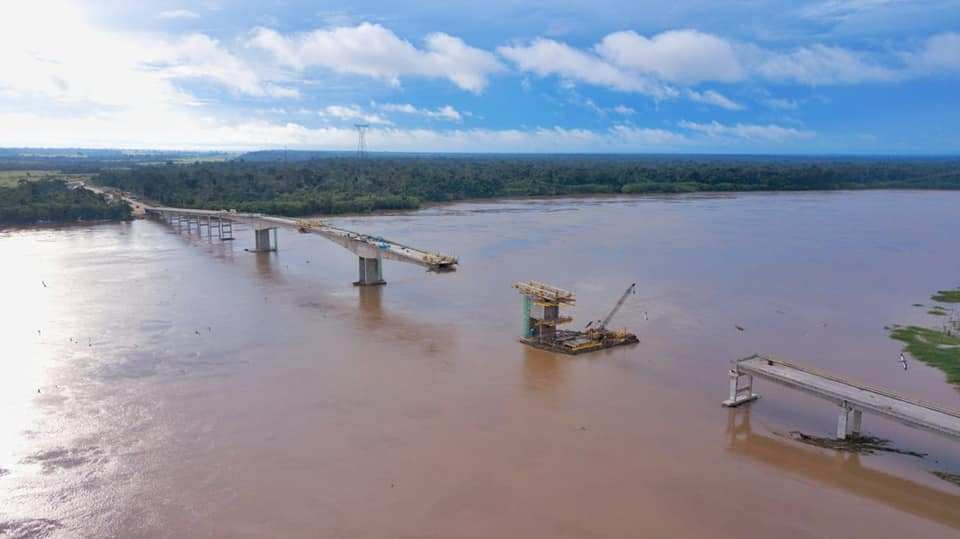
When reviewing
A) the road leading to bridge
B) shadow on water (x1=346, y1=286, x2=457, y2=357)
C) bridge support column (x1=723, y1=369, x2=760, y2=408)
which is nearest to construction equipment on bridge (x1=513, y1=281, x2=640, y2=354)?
shadow on water (x1=346, y1=286, x2=457, y2=357)

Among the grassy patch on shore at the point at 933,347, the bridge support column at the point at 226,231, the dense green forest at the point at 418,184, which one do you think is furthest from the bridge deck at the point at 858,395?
the dense green forest at the point at 418,184

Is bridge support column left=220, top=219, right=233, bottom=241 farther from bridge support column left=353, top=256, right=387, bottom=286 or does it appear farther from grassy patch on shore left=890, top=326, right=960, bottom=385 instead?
grassy patch on shore left=890, top=326, right=960, bottom=385

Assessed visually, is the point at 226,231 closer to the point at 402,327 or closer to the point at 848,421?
the point at 402,327

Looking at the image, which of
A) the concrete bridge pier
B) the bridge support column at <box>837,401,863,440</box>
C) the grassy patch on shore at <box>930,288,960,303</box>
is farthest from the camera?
the concrete bridge pier

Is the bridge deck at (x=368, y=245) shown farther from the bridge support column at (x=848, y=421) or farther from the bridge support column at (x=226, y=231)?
the bridge support column at (x=848, y=421)

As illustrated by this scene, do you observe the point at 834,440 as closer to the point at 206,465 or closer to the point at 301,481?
the point at 301,481

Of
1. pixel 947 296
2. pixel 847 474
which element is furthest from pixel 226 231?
pixel 847 474
